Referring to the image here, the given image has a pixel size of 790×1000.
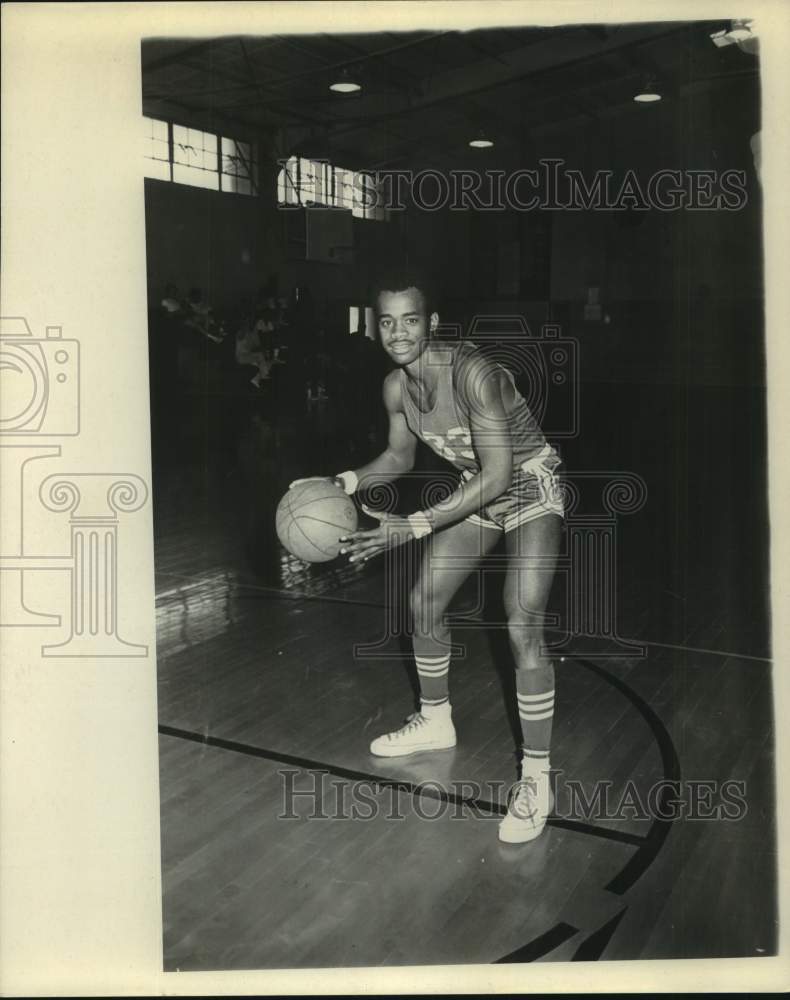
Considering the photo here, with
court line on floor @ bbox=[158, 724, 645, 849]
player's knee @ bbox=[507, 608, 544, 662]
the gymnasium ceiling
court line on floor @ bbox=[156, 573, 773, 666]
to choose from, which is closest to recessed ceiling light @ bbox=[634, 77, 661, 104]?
the gymnasium ceiling

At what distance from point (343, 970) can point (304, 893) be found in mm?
259

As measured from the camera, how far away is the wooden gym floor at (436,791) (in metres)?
2.47

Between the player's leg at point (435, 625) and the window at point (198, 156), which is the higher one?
the window at point (198, 156)

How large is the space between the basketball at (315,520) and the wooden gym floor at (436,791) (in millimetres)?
869

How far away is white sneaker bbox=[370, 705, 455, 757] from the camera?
3443 mm

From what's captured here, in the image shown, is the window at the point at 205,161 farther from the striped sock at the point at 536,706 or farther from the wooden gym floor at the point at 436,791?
the striped sock at the point at 536,706

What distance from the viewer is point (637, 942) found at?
242cm

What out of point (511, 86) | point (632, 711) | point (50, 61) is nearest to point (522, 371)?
point (511, 86)

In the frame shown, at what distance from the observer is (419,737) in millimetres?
3496

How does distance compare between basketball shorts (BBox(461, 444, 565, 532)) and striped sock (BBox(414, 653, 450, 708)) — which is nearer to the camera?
basketball shorts (BBox(461, 444, 565, 532))

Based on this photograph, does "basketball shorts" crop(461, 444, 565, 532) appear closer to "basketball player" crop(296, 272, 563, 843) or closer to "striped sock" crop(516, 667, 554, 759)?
"basketball player" crop(296, 272, 563, 843)

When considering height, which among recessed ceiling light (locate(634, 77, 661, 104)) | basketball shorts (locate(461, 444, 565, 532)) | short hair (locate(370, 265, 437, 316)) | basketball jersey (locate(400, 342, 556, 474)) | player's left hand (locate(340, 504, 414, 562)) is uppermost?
recessed ceiling light (locate(634, 77, 661, 104))

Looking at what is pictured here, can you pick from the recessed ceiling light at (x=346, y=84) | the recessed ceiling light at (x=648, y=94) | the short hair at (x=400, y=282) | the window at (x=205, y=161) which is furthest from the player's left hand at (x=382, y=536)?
the recessed ceiling light at (x=648, y=94)

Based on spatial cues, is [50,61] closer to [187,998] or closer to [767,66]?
[767,66]
